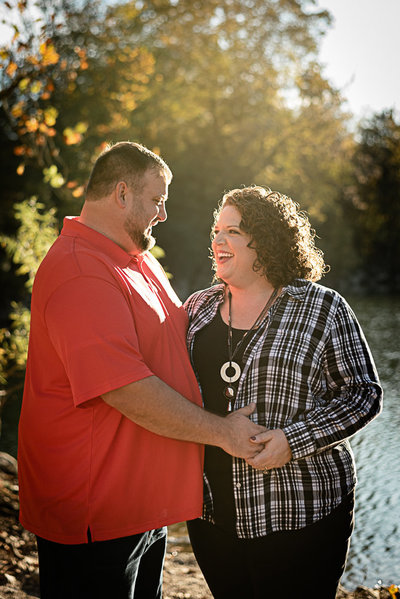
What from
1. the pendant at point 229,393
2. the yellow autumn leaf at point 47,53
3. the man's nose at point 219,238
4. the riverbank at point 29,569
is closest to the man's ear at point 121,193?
the man's nose at point 219,238

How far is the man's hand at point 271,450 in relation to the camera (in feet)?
7.29

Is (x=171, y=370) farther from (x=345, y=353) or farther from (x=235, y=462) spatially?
(x=345, y=353)

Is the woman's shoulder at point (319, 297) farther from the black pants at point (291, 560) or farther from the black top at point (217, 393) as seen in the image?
the black pants at point (291, 560)

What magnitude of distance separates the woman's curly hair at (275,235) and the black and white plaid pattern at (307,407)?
0.92 ft

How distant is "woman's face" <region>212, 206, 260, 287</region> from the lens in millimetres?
2648

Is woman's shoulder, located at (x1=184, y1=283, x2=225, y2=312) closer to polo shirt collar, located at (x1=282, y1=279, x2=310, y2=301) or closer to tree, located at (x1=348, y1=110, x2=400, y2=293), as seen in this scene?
polo shirt collar, located at (x1=282, y1=279, x2=310, y2=301)

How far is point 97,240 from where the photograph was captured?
2191 mm

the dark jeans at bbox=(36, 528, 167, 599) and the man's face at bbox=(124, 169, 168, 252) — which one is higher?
the man's face at bbox=(124, 169, 168, 252)

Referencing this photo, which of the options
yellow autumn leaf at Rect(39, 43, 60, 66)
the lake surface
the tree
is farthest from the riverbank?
the tree

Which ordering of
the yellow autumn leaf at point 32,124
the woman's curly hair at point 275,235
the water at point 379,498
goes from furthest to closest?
the yellow autumn leaf at point 32,124 < the water at point 379,498 < the woman's curly hair at point 275,235

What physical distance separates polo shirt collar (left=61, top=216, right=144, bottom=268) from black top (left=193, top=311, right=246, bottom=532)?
60cm

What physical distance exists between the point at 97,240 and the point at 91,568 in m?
1.21

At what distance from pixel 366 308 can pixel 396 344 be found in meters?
8.10

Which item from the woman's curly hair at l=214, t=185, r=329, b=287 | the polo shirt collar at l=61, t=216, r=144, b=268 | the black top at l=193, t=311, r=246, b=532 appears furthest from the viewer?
the woman's curly hair at l=214, t=185, r=329, b=287
